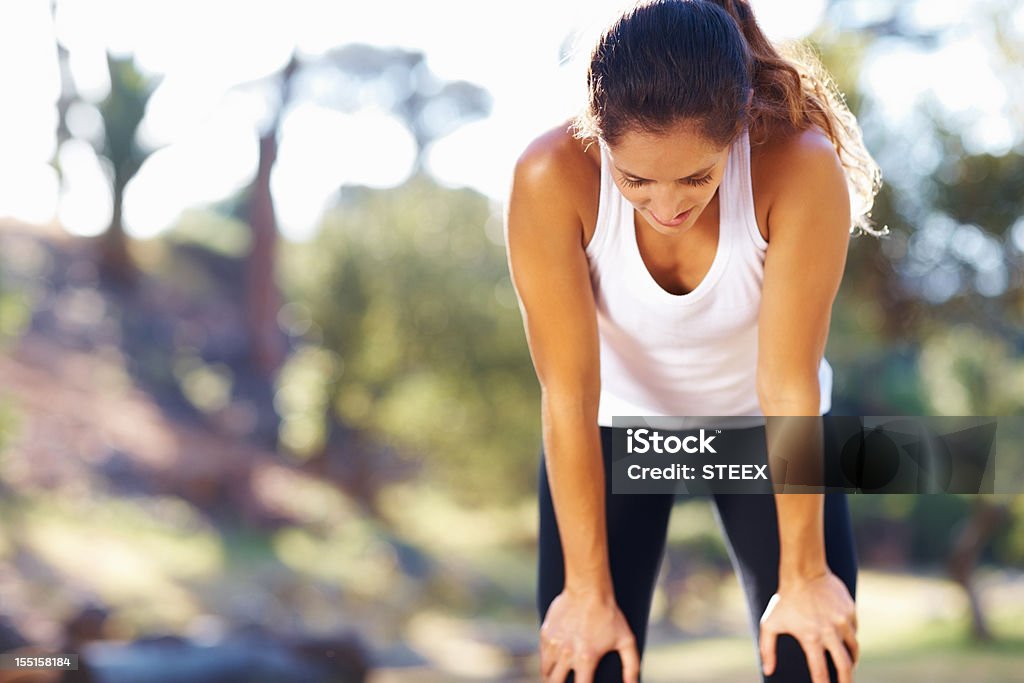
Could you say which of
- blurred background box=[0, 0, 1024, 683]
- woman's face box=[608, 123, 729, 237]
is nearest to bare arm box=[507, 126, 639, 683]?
woman's face box=[608, 123, 729, 237]

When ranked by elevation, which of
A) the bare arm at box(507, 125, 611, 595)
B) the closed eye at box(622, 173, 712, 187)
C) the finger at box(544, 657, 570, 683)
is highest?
the closed eye at box(622, 173, 712, 187)

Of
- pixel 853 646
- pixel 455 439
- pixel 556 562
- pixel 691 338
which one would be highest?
pixel 455 439

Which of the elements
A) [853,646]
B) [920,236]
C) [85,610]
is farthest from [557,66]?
[85,610]

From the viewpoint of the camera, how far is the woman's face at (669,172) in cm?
97

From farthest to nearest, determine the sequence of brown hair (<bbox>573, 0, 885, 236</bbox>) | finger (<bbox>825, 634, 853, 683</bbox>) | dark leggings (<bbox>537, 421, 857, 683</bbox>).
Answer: dark leggings (<bbox>537, 421, 857, 683</bbox>) < finger (<bbox>825, 634, 853, 683</bbox>) < brown hair (<bbox>573, 0, 885, 236</bbox>)

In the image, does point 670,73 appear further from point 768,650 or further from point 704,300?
point 768,650

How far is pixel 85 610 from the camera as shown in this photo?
19.5ft

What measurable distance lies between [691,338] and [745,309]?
7 cm

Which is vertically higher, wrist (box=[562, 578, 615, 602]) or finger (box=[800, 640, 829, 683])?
wrist (box=[562, 578, 615, 602])

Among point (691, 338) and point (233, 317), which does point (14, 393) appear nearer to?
point (233, 317)

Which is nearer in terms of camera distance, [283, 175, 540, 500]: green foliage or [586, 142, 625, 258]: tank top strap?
[586, 142, 625, 258]: tank top strap

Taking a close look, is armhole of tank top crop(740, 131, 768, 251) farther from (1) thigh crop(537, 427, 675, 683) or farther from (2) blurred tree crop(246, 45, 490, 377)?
(2) blurred tree crop(246, 45, 490, 377)

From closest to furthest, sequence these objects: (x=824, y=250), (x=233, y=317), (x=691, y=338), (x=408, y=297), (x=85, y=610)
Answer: (x=824, y=250) < (x=691, y=338) < (x=85, y=610) < (x=408, y=297) < (x=233, y=317)

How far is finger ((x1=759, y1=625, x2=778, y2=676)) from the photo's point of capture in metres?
1.13
